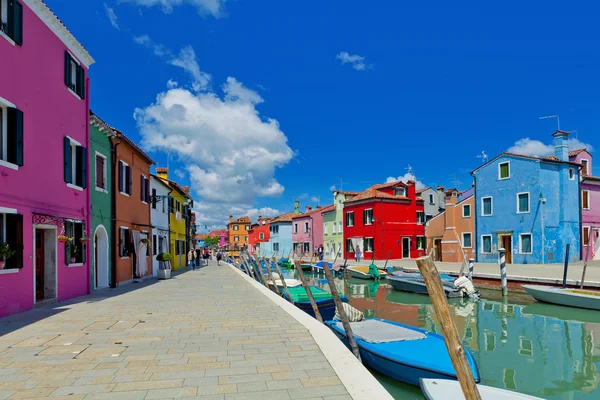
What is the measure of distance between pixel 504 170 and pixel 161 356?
30.0 metres

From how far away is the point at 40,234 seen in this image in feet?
36.6

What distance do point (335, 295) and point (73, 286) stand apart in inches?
324

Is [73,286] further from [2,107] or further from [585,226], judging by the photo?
[585,226]

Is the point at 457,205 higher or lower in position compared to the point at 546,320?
higher

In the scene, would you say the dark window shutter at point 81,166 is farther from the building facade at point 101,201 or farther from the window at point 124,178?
the window at point 124,178

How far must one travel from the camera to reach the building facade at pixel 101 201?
14031 mm

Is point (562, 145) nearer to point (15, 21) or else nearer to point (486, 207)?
point (486, 207)

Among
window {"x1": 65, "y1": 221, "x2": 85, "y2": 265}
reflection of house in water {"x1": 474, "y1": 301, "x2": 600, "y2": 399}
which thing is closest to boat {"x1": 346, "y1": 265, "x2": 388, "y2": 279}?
reflection of house in water {"x1": 474, "y1": 301, "x2": 600, "y2": 399}

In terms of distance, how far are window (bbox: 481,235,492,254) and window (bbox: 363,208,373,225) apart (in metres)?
10.4

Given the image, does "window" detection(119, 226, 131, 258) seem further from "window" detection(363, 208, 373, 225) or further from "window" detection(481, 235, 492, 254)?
"window" detection(481, 235, 492, 254)

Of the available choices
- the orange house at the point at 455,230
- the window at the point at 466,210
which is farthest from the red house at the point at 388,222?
the window at the point at 466,210

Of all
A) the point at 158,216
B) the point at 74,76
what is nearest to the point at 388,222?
the point at 158,216

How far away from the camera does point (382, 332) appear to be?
9.02 m

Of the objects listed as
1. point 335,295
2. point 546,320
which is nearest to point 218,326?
point 335,295
